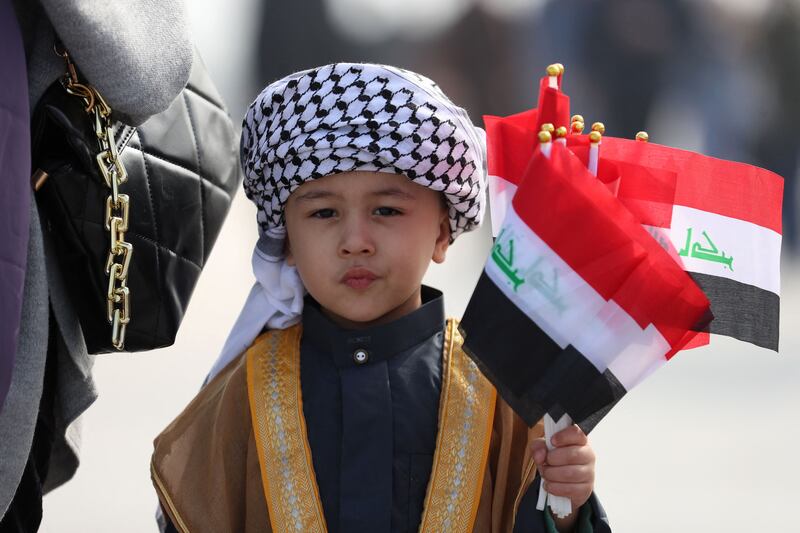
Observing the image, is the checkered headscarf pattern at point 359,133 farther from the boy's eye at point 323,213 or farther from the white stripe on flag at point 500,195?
the white stripe on flag at point 500,195

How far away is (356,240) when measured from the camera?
8.84ft

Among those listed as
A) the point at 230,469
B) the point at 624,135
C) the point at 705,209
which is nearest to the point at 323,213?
the point at 230,469

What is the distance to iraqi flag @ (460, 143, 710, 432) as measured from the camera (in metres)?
2.32

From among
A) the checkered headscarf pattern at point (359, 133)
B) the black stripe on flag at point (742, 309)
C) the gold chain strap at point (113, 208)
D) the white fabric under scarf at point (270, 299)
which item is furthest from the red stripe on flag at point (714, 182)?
the gold chain strap at point (113, 208)

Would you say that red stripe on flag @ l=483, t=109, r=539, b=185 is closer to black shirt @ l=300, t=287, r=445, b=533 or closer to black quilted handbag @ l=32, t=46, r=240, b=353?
black shirt @ l=300, t=287, r=445, b=533

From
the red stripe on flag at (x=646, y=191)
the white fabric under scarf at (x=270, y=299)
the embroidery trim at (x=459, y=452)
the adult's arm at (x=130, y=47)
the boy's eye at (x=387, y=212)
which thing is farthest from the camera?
the white fabric under scarf at (x=270, y=299)

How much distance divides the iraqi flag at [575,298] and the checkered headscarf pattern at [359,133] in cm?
39

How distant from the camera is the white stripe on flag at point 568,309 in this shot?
2.34 metres

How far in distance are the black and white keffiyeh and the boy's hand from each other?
590mm

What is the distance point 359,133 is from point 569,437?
2.34 feet

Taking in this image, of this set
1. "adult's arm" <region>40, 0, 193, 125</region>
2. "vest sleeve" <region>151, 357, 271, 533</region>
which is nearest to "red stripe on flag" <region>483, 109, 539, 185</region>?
"adult's arm" <region>40, 0, 193, 125</region>

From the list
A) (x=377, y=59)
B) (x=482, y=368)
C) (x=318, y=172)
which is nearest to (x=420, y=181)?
(x=318, y=172)

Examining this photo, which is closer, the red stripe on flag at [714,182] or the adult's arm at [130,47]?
→ the adult's arm at [130,47]

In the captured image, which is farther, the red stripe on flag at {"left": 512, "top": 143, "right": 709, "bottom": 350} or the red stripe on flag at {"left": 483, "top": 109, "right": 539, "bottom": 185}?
the red stripe on flag at {"left": 483, "top": 109, "right": 539, "bottom": 185}
